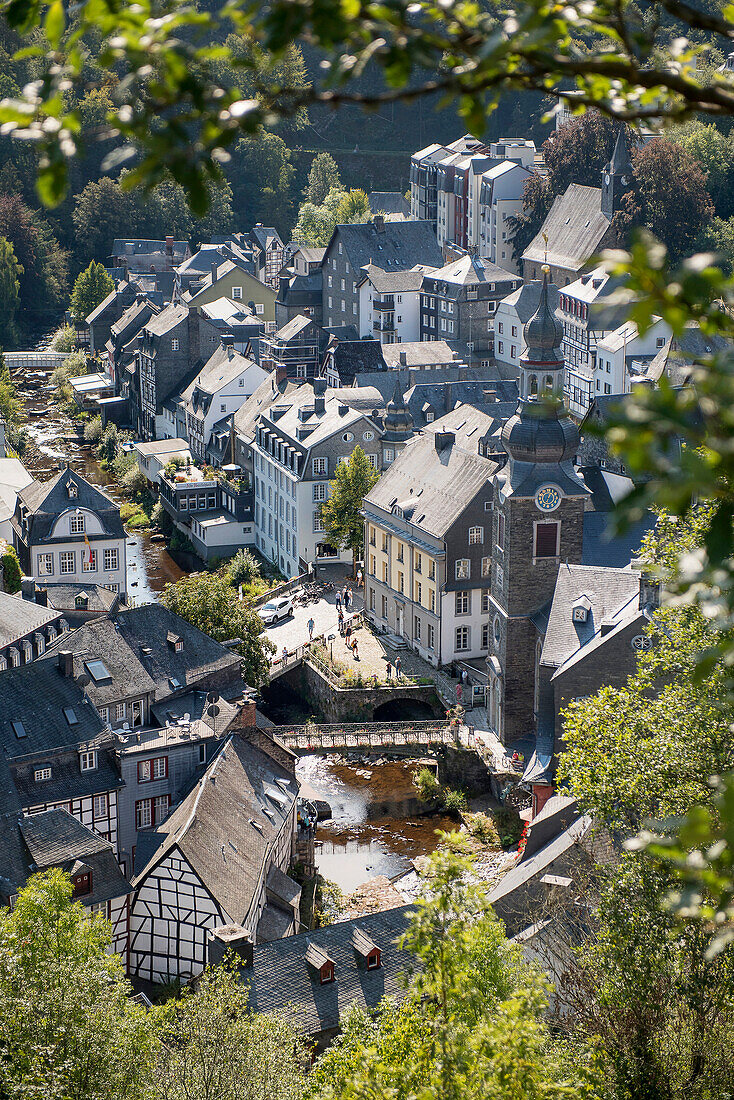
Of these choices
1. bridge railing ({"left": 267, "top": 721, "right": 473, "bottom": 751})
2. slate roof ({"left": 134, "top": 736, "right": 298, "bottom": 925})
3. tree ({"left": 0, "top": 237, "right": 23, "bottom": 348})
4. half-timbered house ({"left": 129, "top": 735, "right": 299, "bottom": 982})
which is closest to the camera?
half-timbered house ({"left": 129, "top": 735, "right": 299, "bottom": 982})

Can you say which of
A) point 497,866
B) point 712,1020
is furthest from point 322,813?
point 712,1020

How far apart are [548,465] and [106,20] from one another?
40.3 metres

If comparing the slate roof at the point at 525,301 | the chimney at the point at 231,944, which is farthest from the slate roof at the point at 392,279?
the chimney at the point at 231,944

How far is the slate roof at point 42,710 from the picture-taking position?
3563cm

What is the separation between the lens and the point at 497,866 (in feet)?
133

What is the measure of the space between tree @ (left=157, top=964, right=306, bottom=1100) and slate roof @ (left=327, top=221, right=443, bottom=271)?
78.5 m

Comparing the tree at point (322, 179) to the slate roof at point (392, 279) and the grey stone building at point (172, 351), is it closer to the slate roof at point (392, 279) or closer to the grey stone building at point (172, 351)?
the slate roof at point (392, 279)

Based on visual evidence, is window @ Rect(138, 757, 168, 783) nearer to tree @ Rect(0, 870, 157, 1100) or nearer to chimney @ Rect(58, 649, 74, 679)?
chimney @ Rect(58, 649, 74, 679)

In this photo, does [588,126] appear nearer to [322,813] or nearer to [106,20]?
[322,813]

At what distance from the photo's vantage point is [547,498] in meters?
45.2

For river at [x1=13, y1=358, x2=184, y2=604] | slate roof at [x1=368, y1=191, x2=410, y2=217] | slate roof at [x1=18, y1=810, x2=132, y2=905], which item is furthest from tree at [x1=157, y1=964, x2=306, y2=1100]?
slate roof at [x1=368, y1=191, x2=410, y2=217]

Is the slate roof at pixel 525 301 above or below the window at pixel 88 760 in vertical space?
below

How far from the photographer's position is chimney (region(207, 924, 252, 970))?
29.6m

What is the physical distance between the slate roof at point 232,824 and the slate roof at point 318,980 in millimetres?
2160
